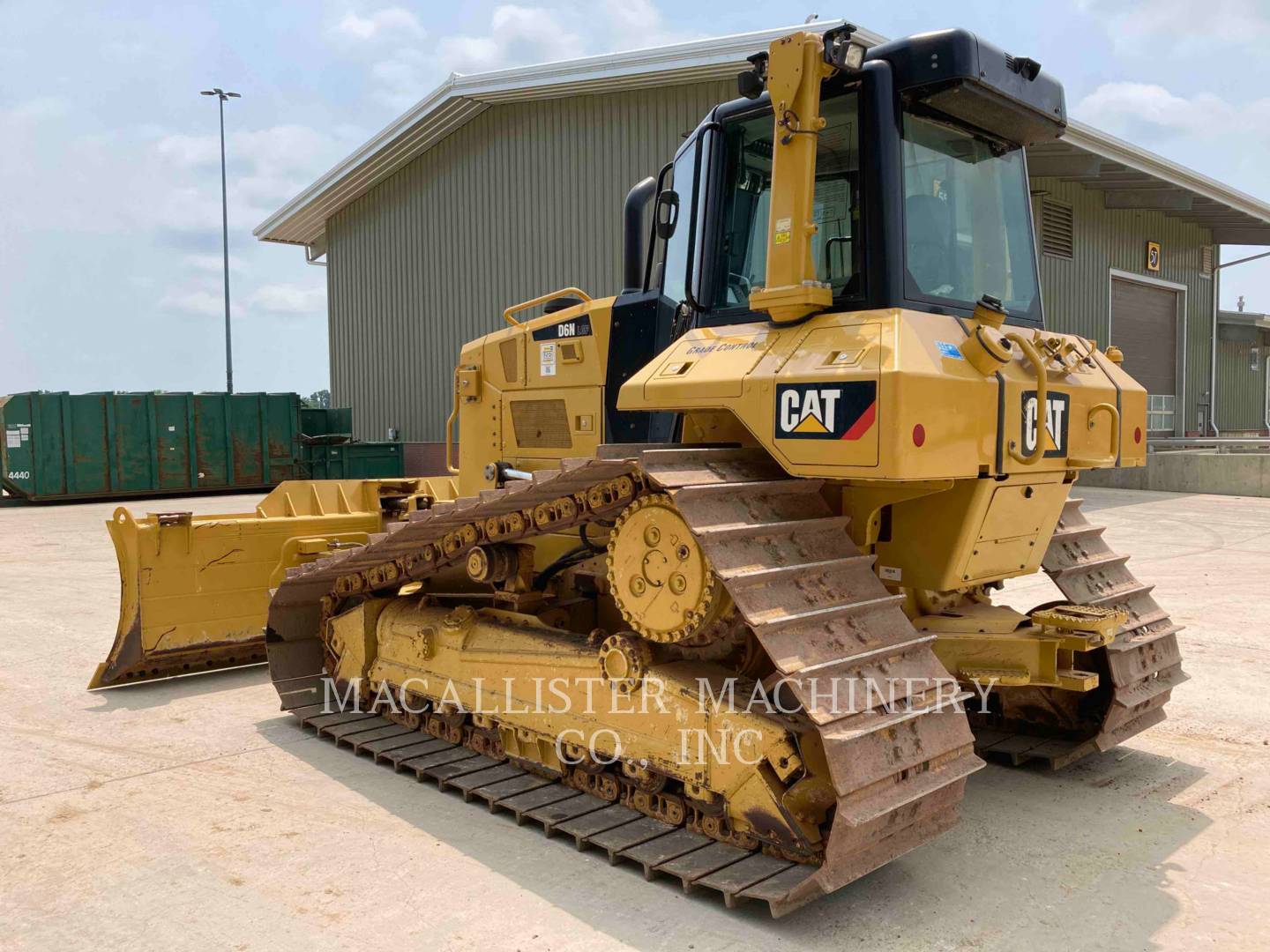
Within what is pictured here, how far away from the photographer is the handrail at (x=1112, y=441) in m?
4.24

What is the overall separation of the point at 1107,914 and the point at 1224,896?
19.6 inches

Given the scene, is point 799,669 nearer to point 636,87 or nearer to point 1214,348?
point 636,87

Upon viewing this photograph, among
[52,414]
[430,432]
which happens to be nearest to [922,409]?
[430,432]

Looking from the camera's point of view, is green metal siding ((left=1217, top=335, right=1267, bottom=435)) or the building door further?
green metal siding ((left=1217, top=335, right=1267, bottom=435))

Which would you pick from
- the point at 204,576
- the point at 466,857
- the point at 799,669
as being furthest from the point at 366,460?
the point at 799,669

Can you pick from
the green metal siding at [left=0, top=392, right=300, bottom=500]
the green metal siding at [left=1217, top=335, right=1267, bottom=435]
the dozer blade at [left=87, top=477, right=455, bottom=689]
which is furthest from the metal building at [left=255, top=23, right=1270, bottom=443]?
the dozer blade at [left=87, top=477, right=455, bottom=689]

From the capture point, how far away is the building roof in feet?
51.6

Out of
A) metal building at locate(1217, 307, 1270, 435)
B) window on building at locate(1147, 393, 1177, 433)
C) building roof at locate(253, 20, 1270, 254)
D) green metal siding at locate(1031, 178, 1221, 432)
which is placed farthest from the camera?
metal building at locate(1217, 307, 1270, 435)

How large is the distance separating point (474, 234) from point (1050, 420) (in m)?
17.4

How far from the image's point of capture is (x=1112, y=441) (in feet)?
14.4

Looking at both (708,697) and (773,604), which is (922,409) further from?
(708,697)

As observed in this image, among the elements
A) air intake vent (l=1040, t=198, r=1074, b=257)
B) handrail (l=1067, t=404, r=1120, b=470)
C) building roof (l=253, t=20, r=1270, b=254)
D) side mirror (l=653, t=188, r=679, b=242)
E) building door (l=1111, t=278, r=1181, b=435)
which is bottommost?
handrail (l=1067, t=404, r=1120, b=470)

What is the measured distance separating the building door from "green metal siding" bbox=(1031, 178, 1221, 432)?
15.9 inches

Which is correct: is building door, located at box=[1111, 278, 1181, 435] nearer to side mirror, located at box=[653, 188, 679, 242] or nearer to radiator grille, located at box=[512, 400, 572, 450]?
radiator grille, located at box=[512, 400, 572, 450]
